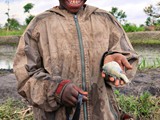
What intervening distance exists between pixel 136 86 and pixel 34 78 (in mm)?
3024

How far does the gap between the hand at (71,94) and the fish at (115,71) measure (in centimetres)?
15

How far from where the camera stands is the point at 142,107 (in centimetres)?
403

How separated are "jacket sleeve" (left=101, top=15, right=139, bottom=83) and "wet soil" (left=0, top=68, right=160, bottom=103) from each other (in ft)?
7.62

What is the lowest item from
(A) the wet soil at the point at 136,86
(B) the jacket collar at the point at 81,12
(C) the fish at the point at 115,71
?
(A) the wet soil at the point at 136,86

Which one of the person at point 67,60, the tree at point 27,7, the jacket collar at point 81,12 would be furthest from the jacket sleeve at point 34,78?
the tree at point 27,7

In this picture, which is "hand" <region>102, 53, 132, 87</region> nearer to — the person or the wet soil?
the person

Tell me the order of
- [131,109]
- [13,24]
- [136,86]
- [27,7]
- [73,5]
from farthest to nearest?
[27,7] < [13,24] < [136,86] < [131,109] < [73,5]

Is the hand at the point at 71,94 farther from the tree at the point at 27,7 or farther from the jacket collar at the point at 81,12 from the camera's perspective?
the tree at the point at 27,7

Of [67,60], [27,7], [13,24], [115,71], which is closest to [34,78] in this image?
[67,60]

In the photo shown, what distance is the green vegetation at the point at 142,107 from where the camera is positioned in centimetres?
398

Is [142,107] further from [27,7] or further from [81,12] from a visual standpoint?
[27,7]

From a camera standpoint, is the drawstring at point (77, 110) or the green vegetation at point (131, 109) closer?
the drawstring at point (77, 110)

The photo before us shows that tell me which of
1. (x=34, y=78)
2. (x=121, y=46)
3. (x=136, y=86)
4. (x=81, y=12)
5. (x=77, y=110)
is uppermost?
(x=81, y=12)

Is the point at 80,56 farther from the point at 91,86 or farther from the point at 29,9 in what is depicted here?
the point at 29,9
